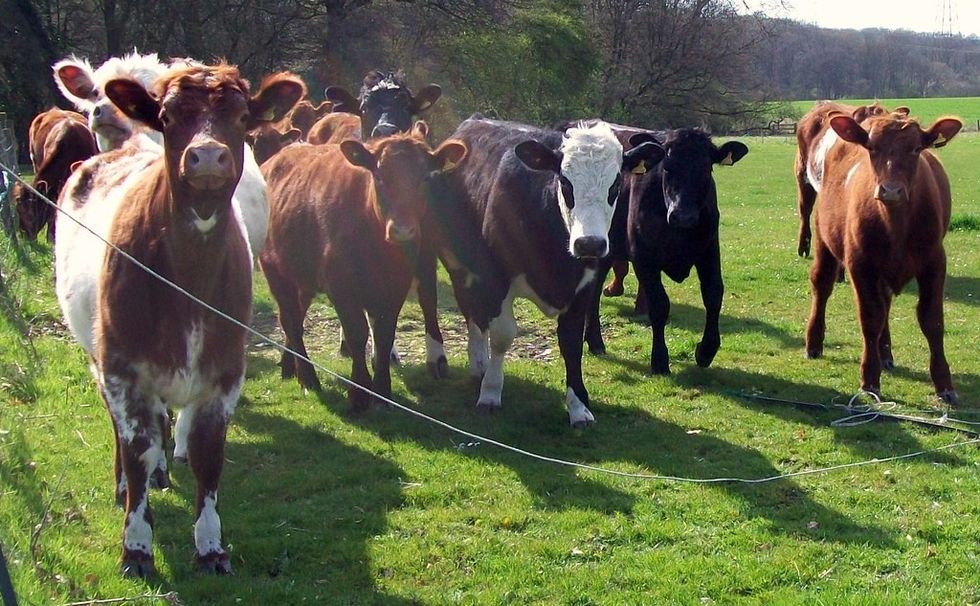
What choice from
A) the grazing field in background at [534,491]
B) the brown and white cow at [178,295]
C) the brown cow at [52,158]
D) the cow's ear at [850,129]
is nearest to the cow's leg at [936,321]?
the grazing field in background at [534,491]

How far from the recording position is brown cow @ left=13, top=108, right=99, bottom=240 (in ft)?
40.9

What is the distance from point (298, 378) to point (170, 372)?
12.0ft

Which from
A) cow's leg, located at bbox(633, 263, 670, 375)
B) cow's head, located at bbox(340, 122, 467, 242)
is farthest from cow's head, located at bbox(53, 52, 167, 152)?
cow's leg, located at bbox(633, 263, 670, 375)

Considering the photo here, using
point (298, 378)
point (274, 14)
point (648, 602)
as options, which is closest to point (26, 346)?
point (298, 378)

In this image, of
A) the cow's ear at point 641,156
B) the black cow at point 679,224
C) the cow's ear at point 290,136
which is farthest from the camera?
the cow's ear at point 290,136

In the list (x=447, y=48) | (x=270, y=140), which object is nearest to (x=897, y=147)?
(x=270, y=140)

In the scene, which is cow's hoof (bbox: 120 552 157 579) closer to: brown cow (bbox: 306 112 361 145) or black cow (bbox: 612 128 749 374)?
black cow (bbox: 612 128 749 374)

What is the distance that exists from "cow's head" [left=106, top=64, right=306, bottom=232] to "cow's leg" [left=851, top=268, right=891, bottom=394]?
4923 mm

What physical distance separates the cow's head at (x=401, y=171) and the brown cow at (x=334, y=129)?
124 inches

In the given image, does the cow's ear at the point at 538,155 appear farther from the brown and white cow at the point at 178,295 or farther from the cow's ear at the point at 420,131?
the brown and white cow at the point at 178,295

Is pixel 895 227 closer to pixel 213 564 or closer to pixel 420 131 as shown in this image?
pixel 420 131

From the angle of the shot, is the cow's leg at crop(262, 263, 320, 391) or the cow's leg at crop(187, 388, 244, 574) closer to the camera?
the cow's leg at crop(187, 388, 244, 574)

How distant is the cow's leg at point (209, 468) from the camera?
480 cm

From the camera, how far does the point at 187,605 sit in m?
4.45
